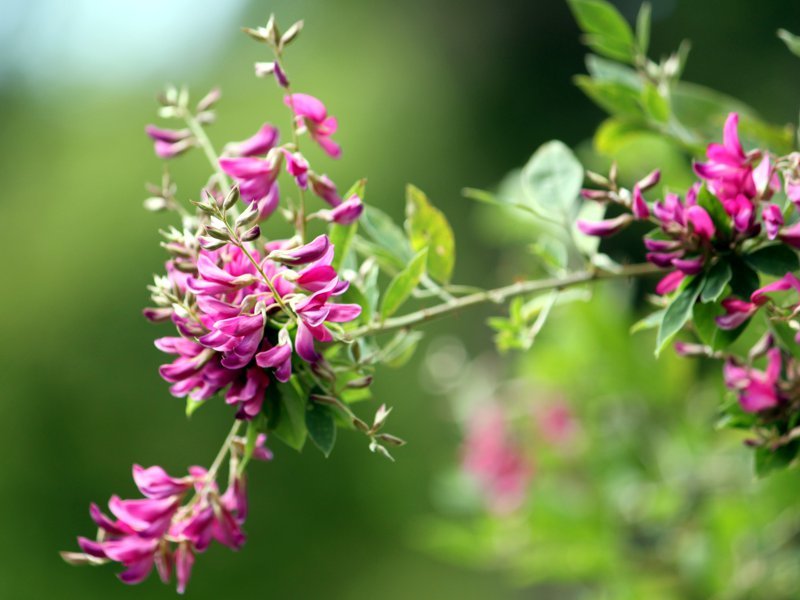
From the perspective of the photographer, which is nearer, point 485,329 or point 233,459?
point 233,459

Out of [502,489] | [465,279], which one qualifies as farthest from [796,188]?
[465,279]

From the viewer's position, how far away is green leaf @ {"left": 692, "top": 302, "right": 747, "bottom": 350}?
44 centimetres

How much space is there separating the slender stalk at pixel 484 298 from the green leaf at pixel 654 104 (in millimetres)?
100

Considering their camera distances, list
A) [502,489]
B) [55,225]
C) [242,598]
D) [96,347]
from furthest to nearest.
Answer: [55,225] < [96,347] < [242,598] < [502,489]

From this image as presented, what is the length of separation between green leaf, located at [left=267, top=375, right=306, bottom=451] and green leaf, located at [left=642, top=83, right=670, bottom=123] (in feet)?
0.92

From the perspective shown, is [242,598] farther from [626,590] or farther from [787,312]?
[787,312]

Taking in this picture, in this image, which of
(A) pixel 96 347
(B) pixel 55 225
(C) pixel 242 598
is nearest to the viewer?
(C) pixel 242 598

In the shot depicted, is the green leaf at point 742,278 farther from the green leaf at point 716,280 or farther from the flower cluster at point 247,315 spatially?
the flower cluster at point 247,315

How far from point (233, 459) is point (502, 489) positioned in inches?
31.5

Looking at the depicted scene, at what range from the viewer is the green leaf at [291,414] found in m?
0.43

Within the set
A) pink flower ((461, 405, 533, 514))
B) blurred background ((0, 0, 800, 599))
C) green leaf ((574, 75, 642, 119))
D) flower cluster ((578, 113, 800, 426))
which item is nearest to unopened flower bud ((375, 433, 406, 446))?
flower cluster ((578, 113, 800, 426))

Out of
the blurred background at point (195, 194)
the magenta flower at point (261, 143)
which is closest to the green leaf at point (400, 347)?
the magenta flower at point (261, 143)

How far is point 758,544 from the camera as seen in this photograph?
3.07 feet

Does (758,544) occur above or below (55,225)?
below
